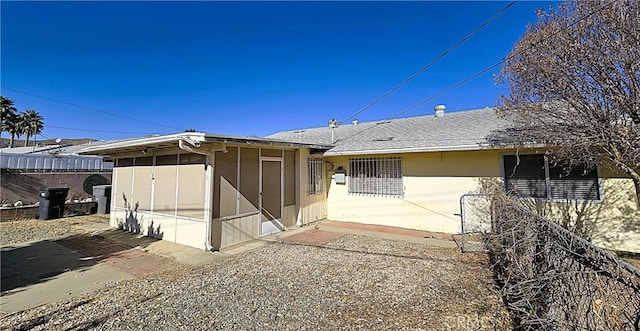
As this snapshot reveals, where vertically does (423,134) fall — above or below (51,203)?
above

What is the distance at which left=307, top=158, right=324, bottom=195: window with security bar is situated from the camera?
9852 mm

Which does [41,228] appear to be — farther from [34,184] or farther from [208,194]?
[208,194]

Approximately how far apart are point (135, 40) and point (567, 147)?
49.4ft

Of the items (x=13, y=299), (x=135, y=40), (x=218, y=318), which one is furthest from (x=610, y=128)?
(x=135, y=40)

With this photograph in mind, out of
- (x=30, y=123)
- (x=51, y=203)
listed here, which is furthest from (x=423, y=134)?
(x=30, y=123)

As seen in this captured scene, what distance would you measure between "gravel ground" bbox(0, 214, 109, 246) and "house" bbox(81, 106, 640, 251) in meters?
1.57

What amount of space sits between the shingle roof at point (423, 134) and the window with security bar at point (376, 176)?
0.64 m

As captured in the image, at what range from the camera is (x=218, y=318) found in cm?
352

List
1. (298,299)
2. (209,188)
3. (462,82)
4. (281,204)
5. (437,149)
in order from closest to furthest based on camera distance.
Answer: (298,299) < (209,188) < (437,149) < (281,204) < (462,82)

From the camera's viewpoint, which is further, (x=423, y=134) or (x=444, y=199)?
(x=423, y=134)

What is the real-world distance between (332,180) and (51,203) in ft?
37.1

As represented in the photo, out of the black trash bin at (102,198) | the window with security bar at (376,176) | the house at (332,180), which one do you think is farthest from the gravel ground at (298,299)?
the black trash bin at (102,198)

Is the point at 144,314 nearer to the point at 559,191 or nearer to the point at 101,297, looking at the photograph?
the point at 101,297

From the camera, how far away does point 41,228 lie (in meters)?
9.21
